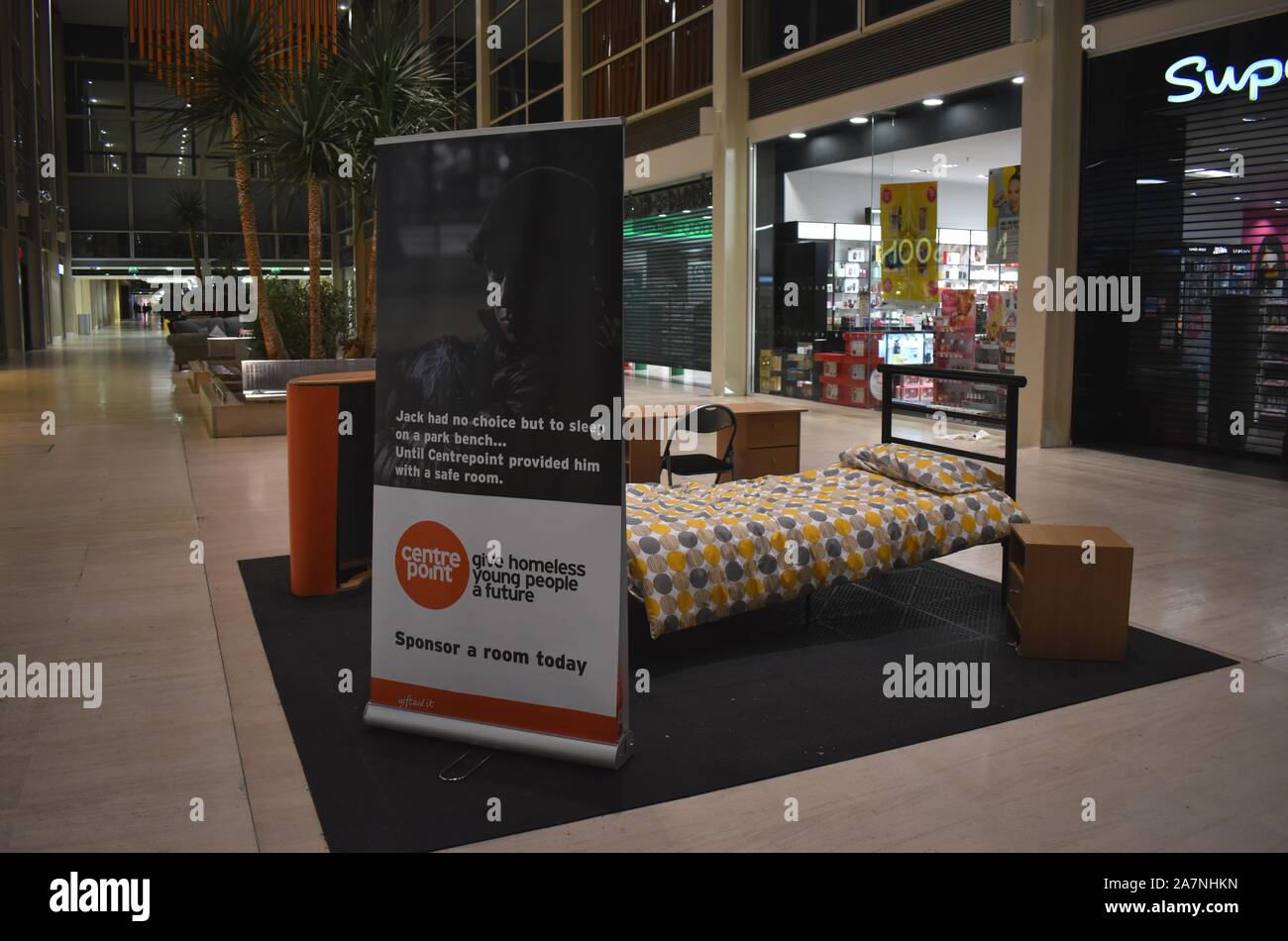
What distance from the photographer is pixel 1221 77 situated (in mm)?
7809

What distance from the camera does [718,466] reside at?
6.00 meters

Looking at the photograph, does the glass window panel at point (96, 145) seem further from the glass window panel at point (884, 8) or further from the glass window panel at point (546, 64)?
the glass window panel at point (884, 8)

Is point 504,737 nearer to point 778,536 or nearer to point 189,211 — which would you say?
point 778,536

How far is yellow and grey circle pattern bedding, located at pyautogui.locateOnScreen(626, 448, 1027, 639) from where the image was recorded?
150 inches

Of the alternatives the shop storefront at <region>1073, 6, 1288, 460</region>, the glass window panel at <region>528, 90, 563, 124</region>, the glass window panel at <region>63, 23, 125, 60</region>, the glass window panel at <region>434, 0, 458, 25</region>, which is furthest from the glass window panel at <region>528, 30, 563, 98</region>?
the glass window panel at <region>63, 23, 125, 60</region>

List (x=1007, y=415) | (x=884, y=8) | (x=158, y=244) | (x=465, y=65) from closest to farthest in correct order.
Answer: (x=1007, y=415)
(x=884, y=8)
(x=465, y=65)
(x=158, y=244)

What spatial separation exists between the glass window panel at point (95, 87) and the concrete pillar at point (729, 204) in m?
24.6

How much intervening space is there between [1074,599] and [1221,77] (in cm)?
574

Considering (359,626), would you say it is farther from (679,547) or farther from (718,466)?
(718,466)

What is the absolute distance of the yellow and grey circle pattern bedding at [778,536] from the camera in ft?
12.5

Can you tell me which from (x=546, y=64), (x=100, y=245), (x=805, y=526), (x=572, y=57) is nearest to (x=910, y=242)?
(x=805, y=526)

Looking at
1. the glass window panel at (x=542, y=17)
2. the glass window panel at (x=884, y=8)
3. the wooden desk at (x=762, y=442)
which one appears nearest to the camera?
the wooden desk at (x=762, y=442)

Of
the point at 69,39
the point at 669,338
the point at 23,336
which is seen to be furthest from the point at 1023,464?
the point at 69,39

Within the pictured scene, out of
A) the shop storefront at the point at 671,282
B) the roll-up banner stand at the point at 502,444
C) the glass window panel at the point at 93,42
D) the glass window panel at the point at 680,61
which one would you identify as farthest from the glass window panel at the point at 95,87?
the roll-up banner stand at the point at 502,444
